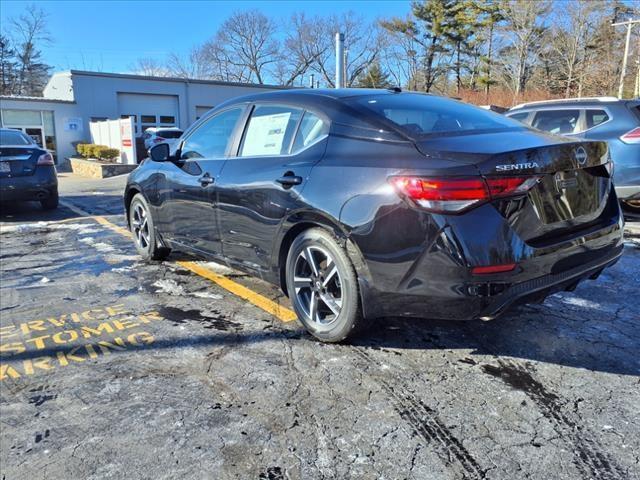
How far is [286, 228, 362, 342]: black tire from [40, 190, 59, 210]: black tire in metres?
7.37

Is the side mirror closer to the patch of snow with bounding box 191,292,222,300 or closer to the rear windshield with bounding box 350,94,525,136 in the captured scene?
the patch of snow with bounding box 191,292,222,300

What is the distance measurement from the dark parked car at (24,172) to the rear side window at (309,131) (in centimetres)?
695

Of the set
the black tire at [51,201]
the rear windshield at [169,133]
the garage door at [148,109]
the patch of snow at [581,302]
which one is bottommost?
the patch of snow at [581,302]

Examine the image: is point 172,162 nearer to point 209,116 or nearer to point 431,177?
point 209,116

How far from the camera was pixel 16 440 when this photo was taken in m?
2.35

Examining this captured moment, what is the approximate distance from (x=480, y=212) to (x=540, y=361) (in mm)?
1078

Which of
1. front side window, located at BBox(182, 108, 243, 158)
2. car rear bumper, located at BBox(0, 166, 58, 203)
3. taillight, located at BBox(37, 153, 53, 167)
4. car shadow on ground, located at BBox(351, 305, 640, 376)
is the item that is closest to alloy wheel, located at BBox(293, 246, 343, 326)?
car shadow on ground, located at BBox(351, 305, 640, 376)

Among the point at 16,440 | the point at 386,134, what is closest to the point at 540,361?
the point at 386,134

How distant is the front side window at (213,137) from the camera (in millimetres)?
4105

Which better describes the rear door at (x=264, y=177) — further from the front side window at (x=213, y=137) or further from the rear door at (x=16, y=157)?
the rear door at (x=16, y=157)

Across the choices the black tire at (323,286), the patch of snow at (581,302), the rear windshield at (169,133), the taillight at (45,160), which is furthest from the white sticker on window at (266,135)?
the rear windshield at (169,133)

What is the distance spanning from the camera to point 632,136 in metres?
6.51

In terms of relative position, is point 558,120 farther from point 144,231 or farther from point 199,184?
point 144,231

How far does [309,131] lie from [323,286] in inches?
40.1
